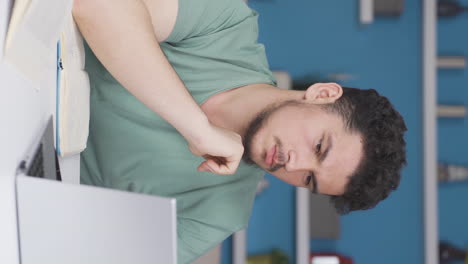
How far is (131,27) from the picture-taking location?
860mm

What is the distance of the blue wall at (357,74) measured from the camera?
2246 mm

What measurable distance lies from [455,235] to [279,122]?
137 centimetres

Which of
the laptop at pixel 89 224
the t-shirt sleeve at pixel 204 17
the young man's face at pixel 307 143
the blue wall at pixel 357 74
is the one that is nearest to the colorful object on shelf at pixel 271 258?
the blue wall at pixel 357 74

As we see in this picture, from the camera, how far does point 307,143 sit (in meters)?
1.28

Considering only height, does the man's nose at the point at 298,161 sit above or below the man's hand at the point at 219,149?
below

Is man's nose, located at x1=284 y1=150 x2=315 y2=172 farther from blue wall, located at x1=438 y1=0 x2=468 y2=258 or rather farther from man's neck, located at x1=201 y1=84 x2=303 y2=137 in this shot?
blue wall, located at x1=438 y1=0 x2=468 y2=258

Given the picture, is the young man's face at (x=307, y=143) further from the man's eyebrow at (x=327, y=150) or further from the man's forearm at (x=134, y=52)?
the man's forearm at (x=134, y=52)

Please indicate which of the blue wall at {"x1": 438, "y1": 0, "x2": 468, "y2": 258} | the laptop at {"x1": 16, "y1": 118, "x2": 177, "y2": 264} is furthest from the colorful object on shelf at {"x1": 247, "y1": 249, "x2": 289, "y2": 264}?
the laptop at {"x1": 16, "y1": 118, "x2": 177, "y2": 264}

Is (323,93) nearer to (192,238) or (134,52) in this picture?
(192,238)

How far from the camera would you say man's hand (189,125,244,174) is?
0.98 m

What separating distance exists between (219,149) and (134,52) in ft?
0.85

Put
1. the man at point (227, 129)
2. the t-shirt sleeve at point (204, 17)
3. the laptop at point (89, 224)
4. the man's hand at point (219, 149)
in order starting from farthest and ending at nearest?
the man at point (227, 129) → the t-shirt sleeve at point (204, 17) → the man's hand at point (219, 149) → the laptop at point (89, 224)

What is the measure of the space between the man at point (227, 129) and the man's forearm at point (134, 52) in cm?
25

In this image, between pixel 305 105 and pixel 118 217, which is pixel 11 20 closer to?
pixel 118 217
